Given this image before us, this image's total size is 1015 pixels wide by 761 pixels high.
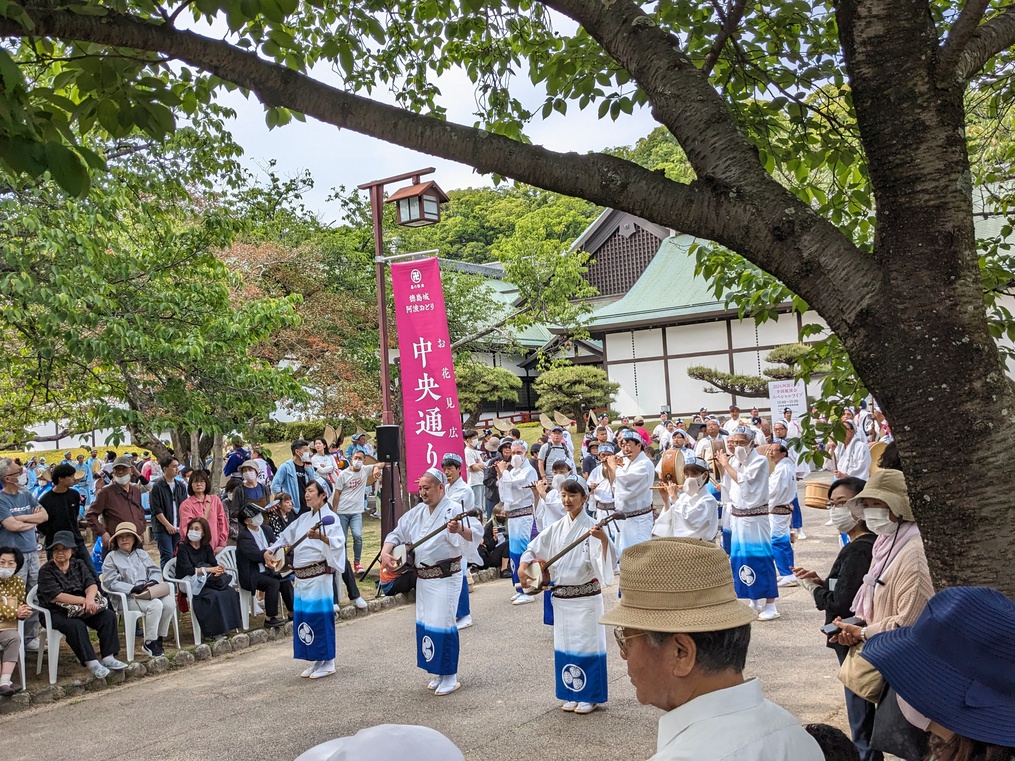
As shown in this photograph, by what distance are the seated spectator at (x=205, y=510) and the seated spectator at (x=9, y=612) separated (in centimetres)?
260

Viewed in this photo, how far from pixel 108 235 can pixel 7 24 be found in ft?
21.6

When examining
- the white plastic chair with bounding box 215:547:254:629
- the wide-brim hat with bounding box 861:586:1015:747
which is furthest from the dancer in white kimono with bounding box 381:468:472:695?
the wide-brim hat with bounding box 861:586:1015:747

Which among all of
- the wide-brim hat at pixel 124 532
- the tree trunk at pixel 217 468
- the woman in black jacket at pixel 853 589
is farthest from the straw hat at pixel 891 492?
the tree trunk at pixel 217 468

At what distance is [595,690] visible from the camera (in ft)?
21.5

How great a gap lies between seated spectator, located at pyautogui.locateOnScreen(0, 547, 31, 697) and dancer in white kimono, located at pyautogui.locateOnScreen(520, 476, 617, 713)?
15.3 feet

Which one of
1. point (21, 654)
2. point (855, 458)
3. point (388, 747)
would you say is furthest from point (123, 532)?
point (855, 458)

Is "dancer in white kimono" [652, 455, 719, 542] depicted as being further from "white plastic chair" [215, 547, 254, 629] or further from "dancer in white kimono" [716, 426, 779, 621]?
"white plastic chair" [215, 547, 254, 629]

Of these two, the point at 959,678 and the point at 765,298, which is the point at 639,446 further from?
the point at 959,678

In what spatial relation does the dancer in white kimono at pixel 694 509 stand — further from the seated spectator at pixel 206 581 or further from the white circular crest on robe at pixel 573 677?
the seated spectator at pixel 206 581

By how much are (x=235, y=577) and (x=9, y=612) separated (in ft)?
9.33

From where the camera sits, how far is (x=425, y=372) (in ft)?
38.6

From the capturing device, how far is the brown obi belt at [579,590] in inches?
267

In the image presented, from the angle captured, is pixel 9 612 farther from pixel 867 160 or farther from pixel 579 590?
pixel 867 160

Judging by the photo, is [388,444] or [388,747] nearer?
[388,747]
